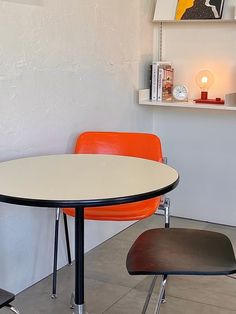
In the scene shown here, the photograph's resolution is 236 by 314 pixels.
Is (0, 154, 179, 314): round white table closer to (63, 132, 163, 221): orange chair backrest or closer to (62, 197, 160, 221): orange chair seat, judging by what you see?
(62, 197, 160, 221): orange chair seat

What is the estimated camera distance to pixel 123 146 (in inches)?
112

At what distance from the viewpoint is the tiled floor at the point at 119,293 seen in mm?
2580


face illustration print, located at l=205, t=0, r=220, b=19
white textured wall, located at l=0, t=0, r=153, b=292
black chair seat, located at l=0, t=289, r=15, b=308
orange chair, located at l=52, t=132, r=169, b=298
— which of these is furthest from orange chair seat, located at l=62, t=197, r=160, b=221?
face illustration print, located at l=205, t=0, r=220, b=19

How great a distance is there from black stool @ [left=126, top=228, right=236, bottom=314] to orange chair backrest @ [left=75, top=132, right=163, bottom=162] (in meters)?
0.66

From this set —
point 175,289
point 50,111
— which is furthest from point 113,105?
point 175,289

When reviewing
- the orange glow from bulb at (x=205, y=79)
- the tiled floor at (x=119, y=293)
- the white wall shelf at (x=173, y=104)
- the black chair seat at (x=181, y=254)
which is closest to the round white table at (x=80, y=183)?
the black chair seat at (x=181, y=254)

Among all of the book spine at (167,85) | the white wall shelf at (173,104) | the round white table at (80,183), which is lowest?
the round white table at (80,183)

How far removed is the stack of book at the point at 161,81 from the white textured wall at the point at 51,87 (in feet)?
0.66

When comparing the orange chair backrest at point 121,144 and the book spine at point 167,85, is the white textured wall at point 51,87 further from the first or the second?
the book spine at point 167,85

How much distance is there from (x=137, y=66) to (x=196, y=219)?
1200 millimetres

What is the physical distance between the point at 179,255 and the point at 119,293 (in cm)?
86

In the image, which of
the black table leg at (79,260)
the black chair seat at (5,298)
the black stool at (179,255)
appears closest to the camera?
the black chair seat at (5,298)

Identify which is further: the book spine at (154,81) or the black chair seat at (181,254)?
the book spine at (154,81)

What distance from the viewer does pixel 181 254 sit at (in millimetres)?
2004
